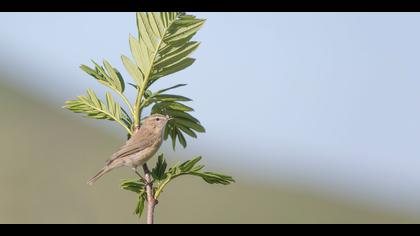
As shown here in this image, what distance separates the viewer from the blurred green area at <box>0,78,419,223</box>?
123438 millimetres

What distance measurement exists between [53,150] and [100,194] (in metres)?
18.8

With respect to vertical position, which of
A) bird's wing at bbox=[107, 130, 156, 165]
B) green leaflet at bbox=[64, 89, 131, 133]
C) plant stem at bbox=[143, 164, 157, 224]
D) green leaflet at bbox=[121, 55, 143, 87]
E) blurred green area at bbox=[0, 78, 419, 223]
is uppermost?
blurred green area at bbox=[0, 78, 419, 223]

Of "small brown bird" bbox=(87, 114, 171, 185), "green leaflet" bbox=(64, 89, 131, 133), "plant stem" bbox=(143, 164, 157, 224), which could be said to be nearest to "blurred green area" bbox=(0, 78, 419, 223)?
"small brown bird" bbox=(87, 114, 171, 185)

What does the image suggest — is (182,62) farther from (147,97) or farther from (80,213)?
(80,213)

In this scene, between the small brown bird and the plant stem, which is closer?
the plant stem

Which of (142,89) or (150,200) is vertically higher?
(142,89)

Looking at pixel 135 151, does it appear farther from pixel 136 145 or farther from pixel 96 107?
pixel 96 107

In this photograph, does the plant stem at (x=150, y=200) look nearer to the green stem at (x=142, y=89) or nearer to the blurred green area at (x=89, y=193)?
the green stem at (x=142, y=89)

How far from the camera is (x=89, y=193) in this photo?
132 metres

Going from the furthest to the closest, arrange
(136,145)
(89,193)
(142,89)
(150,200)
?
(89,193) < (136,145) < (142,89) < (150,200)

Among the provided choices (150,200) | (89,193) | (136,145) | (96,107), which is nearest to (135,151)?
(136,145)

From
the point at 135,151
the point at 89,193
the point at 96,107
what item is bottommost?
the point at 96,107

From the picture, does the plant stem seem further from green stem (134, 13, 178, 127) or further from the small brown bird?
the small brown bird

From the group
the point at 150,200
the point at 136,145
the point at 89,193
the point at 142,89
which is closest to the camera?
the point at 150,200
